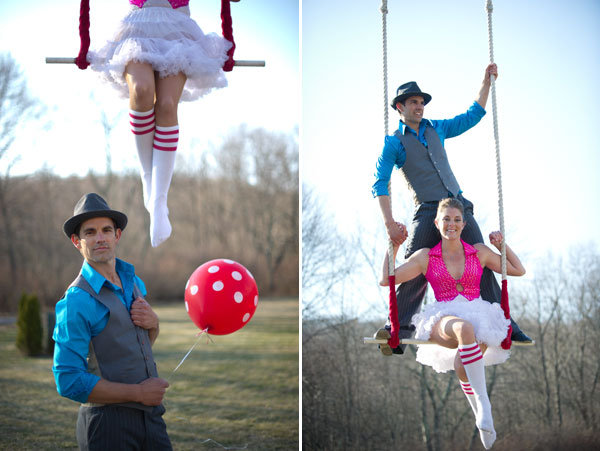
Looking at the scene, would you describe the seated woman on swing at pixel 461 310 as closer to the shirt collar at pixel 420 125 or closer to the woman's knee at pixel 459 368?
the woman's knee at pixel 459 368

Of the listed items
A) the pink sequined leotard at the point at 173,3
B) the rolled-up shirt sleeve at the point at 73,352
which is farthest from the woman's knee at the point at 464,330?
the pink sequined leotard at the point at 173,3

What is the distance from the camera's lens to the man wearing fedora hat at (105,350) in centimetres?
258

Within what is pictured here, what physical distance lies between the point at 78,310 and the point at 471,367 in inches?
67.1

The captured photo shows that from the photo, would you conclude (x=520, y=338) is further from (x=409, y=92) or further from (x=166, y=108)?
(x=166, y=108)

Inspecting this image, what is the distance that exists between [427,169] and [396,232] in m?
0.44

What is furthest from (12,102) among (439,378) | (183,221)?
(439,378)

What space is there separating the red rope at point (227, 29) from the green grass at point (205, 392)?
16.1 feet

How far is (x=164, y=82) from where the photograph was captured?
2.98 m

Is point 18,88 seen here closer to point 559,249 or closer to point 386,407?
point 386,407

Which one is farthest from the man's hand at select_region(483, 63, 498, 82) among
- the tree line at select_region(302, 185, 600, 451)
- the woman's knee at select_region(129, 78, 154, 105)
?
the tree line at select_region(302, 185, 600, 451)

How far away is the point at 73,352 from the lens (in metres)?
2.58

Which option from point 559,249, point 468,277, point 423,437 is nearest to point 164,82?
point 468,277

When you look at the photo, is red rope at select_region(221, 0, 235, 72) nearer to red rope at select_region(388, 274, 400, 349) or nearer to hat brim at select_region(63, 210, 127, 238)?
hat brim at select_region(63, 210, 127, 238)

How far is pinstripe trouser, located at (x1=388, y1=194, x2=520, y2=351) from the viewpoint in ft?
11.8
